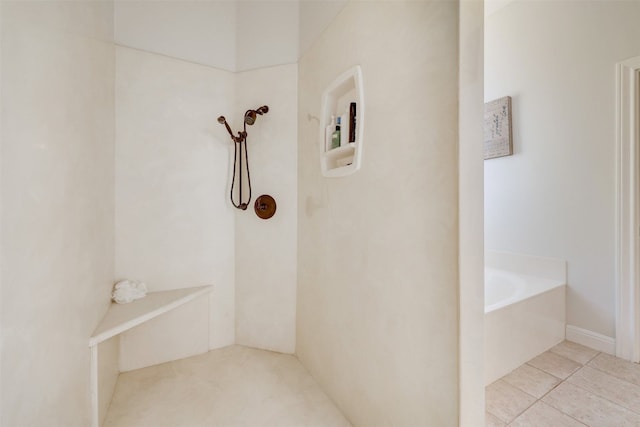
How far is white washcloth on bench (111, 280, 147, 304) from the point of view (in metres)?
1.59

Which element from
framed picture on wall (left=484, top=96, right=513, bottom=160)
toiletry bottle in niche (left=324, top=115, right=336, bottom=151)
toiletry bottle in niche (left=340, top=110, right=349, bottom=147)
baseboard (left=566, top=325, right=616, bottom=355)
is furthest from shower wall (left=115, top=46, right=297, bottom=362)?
baseboard (left=566, top=325, right=616, bottom=355)

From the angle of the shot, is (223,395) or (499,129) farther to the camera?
(499,129)

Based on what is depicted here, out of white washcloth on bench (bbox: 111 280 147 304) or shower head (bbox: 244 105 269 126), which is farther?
shower head (bbox: 244 105 269 126)

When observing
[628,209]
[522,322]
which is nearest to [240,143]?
[522,322]

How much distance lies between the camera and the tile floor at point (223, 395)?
4.46ft

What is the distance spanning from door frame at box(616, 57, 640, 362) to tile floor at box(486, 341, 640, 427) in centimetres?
21

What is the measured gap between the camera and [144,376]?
5.60ft

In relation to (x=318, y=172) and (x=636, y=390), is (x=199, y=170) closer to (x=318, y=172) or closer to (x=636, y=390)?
(x=318, y=172)

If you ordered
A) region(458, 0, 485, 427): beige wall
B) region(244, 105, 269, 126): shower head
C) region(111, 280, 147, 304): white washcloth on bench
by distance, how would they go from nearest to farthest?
region(458, 0, 485, 427): beige wall, region(111, 280, 147, 304): white washcloth on bench, region(244, 105, 269, 126): shower head

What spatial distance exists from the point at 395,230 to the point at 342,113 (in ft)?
2.52

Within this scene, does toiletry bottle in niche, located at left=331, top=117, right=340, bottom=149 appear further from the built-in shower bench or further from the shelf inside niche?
the built-in shower bench

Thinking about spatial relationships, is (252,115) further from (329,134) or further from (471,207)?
(471,207)

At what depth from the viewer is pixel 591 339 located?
195 centimetres

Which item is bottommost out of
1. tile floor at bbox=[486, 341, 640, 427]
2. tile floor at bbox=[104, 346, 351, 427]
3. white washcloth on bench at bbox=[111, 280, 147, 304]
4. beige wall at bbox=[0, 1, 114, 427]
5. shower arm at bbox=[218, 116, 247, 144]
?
tile floor at bbox=[104, 346, 351, 427]
